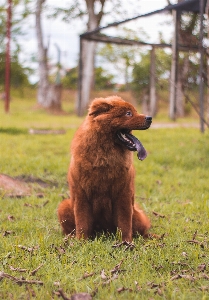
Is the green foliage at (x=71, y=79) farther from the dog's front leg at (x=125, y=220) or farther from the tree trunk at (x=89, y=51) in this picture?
the dog's front leg at (x=125, y=220)

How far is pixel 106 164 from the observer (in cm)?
418

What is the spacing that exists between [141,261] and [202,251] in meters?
0.68

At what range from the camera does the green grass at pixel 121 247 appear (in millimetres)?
3160

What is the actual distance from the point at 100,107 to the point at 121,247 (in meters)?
1.31

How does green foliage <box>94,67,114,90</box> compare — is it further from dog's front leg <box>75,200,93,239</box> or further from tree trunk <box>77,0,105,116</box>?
dog's front leg <box>75,200,93,239</box>

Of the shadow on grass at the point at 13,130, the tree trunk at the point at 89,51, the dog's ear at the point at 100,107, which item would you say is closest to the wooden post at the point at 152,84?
the tree trunk at the point at 89,51

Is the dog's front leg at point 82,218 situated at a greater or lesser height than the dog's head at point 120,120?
lesser

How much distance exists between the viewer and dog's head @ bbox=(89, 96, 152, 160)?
409 cm

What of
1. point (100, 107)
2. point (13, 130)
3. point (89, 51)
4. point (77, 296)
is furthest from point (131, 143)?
point (89, 51)

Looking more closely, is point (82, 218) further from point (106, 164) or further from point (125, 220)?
point (106, 164)

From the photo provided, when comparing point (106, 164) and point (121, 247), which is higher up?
point (106, 164)

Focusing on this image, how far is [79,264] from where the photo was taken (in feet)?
11.9

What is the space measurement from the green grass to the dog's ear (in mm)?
1201

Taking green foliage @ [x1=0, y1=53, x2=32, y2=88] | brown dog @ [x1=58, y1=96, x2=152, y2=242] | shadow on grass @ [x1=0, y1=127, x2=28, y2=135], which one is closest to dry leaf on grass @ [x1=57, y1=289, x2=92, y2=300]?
brown dog @ [x1=58, y1=96, x2=152, y2=242]
